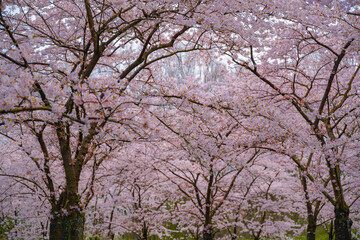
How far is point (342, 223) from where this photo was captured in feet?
19.5

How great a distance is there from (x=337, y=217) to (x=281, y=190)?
20.4ft

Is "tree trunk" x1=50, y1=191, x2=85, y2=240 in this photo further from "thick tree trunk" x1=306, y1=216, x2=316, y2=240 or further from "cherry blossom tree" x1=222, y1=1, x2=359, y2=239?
"thick tree trunk" x1=306, y1=216, x2=316, y2=240

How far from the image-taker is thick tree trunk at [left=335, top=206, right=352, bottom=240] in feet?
19.4

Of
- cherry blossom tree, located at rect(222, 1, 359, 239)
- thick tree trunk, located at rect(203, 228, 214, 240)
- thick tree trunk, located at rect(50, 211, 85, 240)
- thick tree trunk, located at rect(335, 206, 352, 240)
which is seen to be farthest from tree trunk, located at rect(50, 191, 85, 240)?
thick tree trunk, located at rect(335, 206, 352, 240)

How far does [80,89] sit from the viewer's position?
334 centimetres

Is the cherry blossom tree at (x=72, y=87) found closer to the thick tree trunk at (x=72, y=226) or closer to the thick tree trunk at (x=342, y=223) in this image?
the thick tree trunk at (x=72, y=226)

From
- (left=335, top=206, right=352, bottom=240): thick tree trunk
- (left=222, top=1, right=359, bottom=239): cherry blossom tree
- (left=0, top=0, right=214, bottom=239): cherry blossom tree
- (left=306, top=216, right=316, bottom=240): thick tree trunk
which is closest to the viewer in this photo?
(left=0, top=0, right=214, bottom=239): cherry blossom tree

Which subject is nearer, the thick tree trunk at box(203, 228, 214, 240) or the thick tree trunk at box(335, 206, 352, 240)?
the thick tree trunk at box(335, 206, 352, 240)

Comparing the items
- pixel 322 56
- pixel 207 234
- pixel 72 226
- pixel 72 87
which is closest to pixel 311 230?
pixel 207 234

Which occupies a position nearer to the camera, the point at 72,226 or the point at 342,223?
the point at 72,226

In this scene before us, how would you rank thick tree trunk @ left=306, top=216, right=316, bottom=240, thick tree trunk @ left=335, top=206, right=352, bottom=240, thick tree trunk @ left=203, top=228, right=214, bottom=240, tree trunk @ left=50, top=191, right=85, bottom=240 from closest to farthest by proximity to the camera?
tree trunk @ left=50, top=191, right=85, bottom=240, thick tree trunk @ left=335, top=206, right=352, bottom=240, thick tree trunk @ left=203, top=228, right=214, bottom=240, thick tree trunk @ left=306, top=216, right=316, bottom=240

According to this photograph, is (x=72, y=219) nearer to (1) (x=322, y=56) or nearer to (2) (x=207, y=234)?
(2) (x=207, y=234)

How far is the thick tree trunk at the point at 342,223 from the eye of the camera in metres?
5.90

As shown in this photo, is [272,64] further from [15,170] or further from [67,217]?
[15,170]
